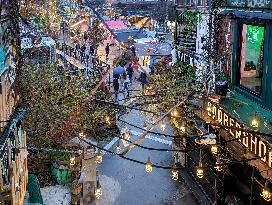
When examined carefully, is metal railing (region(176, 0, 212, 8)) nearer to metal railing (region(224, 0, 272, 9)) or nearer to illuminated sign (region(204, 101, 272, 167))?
metal railing (region(224, 0, 272, 9))

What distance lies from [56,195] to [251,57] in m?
9.72

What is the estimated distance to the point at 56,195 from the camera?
17594 millimetres

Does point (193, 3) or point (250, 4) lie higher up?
point (193, 3)

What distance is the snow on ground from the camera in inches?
666

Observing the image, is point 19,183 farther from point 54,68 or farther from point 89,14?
point 89,14

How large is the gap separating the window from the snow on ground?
851cm

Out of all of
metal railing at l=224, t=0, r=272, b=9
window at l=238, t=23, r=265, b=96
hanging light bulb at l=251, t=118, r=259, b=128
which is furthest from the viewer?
window at l=238, t=23, r=265, b=96

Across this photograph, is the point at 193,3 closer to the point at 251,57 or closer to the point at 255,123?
the point at 251,57

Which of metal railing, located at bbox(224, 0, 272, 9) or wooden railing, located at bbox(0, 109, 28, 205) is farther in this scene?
metal railing, located at bbox(224, 0, 272, 9)

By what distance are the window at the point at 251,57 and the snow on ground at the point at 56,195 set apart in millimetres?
8508

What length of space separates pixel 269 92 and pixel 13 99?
27.6 feet

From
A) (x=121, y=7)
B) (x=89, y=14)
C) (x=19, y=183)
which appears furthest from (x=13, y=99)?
(x=121, y=7)

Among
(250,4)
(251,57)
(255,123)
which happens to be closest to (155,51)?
(251,57)

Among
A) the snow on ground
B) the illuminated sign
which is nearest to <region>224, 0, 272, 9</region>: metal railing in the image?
the illuminated sign
